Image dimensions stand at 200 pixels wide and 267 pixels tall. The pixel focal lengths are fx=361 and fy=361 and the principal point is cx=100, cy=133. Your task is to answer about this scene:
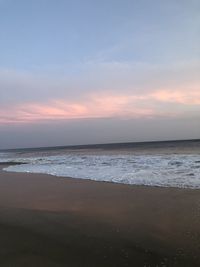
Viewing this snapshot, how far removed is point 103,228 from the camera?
23.5 ft

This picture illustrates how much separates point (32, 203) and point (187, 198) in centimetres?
439

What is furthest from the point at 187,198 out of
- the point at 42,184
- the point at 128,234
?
the point at 42,184

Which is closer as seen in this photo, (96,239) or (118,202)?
(96,239)

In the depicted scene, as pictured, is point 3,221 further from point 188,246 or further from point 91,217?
point 188,246

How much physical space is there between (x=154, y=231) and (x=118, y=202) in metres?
3.31

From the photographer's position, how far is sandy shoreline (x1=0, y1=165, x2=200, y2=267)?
212 inches

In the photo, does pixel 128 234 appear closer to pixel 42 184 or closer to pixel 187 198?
pixel 187 198

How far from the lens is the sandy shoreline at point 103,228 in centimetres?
538

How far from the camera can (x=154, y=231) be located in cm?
672

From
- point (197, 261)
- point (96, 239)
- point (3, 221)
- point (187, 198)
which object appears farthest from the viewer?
point (187, 198)

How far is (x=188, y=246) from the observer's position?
5.73m

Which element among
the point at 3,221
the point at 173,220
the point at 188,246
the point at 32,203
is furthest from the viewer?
the point at 32,203

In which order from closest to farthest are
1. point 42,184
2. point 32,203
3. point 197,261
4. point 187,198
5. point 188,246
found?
Answer: 1. point 197,261
2. point 188,246
3. point 187,198
4. point 32,203
5. point 42,184

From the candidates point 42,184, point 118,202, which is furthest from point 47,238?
point 42,184
